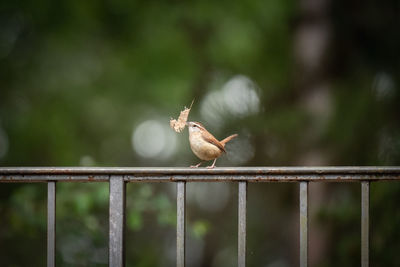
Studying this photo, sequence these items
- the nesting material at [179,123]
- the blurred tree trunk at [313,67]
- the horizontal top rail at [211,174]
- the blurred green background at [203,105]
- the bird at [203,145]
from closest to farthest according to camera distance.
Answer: the horizontal top rail at [211,174] < the nesting material at [179,123] < the bird at [203,145] < the blurred green background at [203,105] < the blurred tree trunk at [313,67]

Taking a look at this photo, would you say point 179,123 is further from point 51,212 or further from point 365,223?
point 365,223

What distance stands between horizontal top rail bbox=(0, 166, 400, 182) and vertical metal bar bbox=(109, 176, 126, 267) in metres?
0.03

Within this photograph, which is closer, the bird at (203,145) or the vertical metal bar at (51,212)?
the vertical metal bar at (51,212)

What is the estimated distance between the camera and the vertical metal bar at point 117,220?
1.59 meters

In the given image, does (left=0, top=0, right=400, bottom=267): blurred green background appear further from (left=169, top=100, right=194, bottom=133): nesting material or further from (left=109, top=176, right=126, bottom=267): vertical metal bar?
(left=109, top=176, right=126, bottom=267): vertical metal bar

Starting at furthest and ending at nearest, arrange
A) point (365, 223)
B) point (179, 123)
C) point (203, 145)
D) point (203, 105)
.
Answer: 1. point (203, 105)
2. point (203, 145)
3. point (179, 123)
4. point (365, 223)

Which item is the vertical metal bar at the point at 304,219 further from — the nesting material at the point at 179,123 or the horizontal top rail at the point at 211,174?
the nesting material at the point at 179,123

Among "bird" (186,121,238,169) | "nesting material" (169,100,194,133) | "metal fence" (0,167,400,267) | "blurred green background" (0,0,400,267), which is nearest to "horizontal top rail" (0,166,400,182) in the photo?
"metal fence" (0,167,400,267)

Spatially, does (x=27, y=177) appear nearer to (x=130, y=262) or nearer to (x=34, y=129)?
(x=130, y=262)

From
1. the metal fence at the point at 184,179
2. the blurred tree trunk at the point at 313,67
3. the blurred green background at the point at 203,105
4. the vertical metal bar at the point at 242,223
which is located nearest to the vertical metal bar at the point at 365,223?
the metal fence at the point at 184,179

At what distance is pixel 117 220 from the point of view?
1.60 metres

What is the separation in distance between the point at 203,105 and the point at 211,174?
3221 mm

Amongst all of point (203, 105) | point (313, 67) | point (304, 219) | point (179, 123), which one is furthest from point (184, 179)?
point (313, 67)

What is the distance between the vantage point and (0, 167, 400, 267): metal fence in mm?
1509
